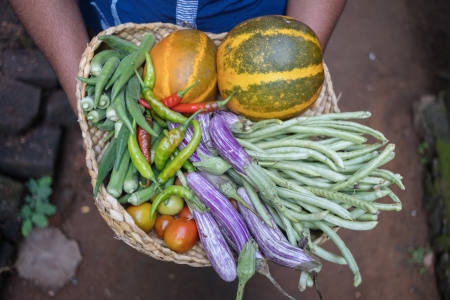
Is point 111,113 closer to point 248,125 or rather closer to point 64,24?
point 64,24

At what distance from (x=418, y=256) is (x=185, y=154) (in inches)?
117

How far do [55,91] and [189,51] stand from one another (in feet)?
7.02

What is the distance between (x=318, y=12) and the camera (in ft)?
7.36

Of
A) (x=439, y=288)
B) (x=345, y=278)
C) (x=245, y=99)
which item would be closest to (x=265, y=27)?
(x=245, y=99)

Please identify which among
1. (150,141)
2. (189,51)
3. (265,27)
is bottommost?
(150,141)

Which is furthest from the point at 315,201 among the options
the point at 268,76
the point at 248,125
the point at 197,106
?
the point at 197,106

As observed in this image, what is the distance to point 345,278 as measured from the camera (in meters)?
3.36

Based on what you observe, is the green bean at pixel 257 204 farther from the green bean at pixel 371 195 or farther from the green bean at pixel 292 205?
the green bean at pixel 371 195

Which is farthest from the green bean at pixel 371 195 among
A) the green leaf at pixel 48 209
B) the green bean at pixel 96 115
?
the green leaf at pixel 48 209

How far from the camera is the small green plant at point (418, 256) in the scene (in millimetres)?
3543

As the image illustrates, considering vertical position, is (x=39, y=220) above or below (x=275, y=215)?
below

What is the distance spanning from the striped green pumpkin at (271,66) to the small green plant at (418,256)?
2.56 metres

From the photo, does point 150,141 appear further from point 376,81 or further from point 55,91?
point 376,81

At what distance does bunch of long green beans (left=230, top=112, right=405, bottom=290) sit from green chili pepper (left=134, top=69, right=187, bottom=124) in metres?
0.31
